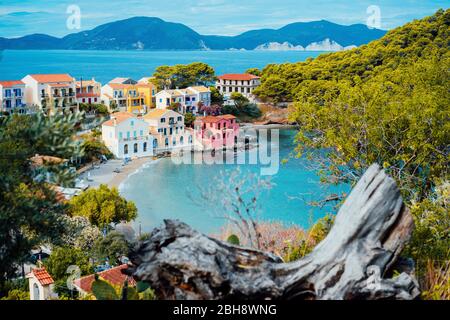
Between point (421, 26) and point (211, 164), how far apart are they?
1164cm

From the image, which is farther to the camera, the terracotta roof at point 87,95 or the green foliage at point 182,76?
the green foliage at point 182,76

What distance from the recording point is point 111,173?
54.2 ft

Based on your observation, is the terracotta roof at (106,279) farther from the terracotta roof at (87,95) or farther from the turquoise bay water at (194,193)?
the terracotta roof at (87,95)

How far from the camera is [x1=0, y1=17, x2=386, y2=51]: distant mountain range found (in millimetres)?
44872

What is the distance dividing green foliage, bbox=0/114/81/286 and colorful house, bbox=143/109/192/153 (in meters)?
17.2

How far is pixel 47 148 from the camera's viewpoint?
2270 millimetres

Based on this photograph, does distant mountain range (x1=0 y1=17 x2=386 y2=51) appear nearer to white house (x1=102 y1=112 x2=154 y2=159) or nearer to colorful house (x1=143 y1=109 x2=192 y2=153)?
colorful house (x1=143 y1=109 x2=192 y2=153)

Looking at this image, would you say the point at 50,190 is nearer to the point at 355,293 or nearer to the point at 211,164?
the point at 355,293

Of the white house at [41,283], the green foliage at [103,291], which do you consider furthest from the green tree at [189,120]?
the green foliage at [103,291]

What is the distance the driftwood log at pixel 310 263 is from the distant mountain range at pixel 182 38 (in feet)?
142

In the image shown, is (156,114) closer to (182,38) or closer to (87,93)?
(87,93)

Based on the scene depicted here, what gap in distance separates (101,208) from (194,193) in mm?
4411

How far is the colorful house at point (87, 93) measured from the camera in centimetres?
2275
